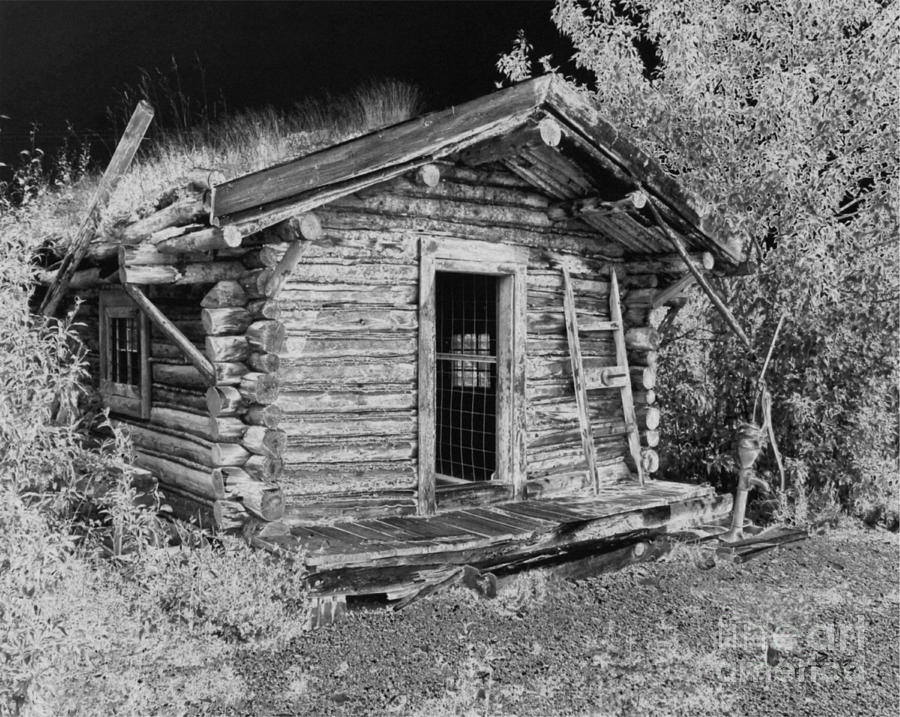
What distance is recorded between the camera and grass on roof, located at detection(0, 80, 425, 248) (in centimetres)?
918

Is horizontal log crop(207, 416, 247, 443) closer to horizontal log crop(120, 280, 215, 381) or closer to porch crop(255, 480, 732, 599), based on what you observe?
horizontal log crop(120, 280, 215, 381)

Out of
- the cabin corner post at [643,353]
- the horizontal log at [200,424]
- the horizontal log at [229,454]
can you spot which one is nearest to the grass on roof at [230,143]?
the horizontal log at [200,424]

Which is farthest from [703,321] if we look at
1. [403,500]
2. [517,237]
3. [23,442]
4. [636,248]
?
[23,442]

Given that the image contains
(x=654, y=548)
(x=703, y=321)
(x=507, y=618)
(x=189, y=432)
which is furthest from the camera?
Answer: (x=703, y=321)

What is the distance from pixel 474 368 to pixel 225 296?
4.26m

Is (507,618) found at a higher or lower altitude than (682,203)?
lower

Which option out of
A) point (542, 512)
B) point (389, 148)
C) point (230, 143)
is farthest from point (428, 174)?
point (230, 143)

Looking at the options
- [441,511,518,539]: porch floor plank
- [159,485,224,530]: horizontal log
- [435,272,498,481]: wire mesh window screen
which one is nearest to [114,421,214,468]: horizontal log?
[159,485,224,530]: horizontal log

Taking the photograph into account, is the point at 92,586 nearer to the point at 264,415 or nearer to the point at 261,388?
the point at 264,415

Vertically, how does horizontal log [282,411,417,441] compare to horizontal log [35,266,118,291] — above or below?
Result: below

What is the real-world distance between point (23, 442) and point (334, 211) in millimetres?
3069

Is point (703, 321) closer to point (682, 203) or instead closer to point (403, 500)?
point (682, 203)

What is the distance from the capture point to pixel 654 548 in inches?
320

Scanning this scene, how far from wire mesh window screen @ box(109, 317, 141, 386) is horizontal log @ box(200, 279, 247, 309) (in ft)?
7.49
